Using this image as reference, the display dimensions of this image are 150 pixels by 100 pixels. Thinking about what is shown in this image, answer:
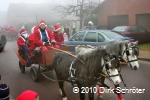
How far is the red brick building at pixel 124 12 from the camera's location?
58.7ft

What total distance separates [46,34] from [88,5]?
17773mm

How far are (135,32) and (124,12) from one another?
19.4 ft

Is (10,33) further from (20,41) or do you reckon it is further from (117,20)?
(20,41)

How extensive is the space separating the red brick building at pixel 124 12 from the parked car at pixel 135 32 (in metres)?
3.51

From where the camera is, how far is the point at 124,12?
19.4 metres

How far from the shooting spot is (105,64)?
356 centimetres

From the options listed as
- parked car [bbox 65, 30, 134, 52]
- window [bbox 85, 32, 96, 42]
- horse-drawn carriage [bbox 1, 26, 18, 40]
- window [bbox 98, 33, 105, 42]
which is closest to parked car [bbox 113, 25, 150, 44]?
parked car [bbox 65, 30, 134, 52]

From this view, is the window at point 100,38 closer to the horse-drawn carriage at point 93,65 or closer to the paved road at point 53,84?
the paved road at point 53,84

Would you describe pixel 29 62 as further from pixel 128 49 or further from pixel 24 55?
pixel 128 49

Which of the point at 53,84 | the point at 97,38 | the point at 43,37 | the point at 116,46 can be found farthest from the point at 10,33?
the point at 116,46

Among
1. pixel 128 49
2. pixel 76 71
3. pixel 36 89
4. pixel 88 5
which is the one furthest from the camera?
pixel 88 5

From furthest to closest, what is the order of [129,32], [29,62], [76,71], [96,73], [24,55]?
[129,32] → [24,55] → [29,62] → [76,71] → [96,73]

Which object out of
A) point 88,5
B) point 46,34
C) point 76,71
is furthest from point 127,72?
point 88,5

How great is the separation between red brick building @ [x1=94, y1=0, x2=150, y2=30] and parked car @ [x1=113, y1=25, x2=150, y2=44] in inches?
138
